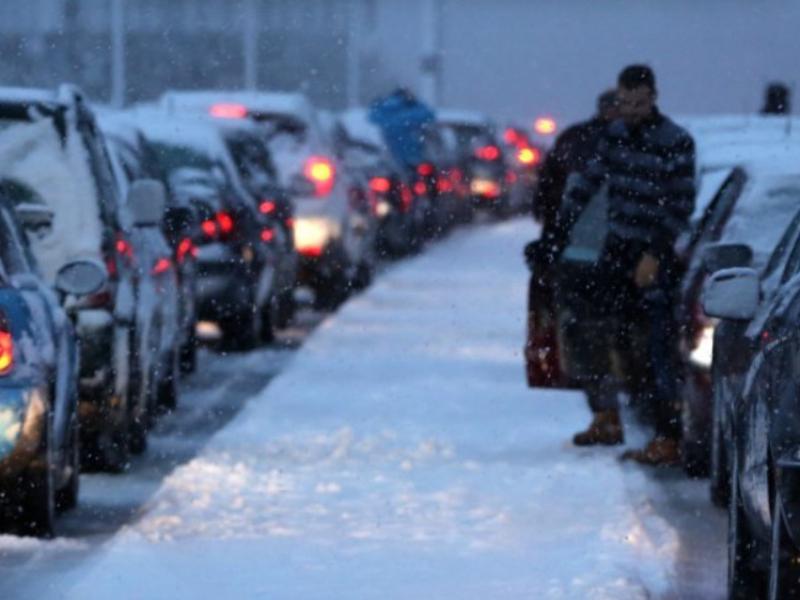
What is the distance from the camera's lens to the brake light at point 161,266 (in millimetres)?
14424

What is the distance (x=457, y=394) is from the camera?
663 inches

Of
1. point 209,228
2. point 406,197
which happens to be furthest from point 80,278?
point 406,197

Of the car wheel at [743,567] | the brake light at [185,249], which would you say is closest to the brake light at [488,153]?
the brake light at [185,249]

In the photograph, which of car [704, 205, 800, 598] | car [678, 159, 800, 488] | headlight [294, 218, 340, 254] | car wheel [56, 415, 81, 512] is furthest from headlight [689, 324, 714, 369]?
headlight [294, 218, 340, 254]

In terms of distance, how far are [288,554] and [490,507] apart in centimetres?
153

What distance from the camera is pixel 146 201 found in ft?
44.9

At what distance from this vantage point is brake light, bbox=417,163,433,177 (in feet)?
139

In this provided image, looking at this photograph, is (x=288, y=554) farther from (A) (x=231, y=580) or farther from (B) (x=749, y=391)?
(B) (x=749, y=391)

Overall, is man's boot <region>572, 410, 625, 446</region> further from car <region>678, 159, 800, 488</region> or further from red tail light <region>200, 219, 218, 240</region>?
red tail light <region>200, 219, 218, 240</region>

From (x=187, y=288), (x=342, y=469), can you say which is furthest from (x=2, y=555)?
(x=187, y=288)

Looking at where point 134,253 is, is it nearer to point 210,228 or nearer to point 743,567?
point 743,567

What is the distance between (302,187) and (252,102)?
1290mm

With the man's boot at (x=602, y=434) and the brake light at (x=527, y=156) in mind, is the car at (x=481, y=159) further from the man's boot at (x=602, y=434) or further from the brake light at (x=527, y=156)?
the man's boot at (x=602, y=434)

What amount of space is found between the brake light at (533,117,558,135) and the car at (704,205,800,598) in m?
57.0
